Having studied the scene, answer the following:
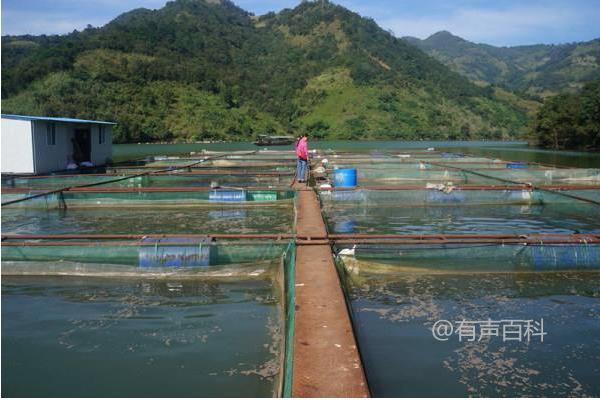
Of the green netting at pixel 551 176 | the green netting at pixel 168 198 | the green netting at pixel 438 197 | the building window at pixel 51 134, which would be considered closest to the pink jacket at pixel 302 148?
the green netting at pixel 168 198

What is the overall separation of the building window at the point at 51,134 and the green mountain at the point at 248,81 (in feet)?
164

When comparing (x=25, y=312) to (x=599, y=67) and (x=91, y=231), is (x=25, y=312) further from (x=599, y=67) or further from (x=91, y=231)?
(x=599, y=67)

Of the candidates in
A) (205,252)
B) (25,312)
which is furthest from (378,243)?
(25,312)

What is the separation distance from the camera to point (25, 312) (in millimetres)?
5844

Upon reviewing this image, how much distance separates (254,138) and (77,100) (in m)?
26.8

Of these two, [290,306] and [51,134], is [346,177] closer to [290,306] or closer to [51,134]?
[290,306]

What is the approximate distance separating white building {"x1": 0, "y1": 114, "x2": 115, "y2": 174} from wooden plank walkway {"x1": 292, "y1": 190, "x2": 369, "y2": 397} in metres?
13.4

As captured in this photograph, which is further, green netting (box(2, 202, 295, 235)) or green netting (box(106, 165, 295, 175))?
green netting (box(106, 165, 295, 175))

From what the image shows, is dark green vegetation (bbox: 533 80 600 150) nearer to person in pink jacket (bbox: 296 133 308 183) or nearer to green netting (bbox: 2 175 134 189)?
person in pink jacket (bbox: 296 133 308 183)

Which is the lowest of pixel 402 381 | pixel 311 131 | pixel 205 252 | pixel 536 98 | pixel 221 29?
pixel 402 381

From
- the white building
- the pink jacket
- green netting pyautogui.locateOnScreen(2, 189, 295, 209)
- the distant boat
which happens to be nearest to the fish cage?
green netting pyautogui.locateOnScreen(2, 189, 295, 209)

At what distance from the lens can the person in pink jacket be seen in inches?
563

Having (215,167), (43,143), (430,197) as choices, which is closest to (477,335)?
(430,197)

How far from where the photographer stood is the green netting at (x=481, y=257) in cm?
679
